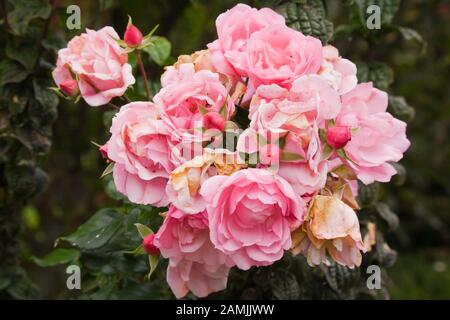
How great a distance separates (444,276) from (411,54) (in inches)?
40.8

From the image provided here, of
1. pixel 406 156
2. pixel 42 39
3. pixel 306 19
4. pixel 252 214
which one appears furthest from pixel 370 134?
pixel 406 156

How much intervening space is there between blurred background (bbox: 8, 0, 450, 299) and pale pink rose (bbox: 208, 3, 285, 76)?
1.43ft

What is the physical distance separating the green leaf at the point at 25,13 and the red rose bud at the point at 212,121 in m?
0.62


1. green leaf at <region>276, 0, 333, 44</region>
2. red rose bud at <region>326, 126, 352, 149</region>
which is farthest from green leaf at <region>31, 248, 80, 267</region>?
→ red rose bud at <region>326, 126, 352, 149</region>

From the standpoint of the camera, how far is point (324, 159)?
101cm

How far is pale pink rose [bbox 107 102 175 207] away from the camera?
1.02 meters

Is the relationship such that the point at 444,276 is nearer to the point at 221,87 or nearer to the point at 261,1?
the point at 261,1

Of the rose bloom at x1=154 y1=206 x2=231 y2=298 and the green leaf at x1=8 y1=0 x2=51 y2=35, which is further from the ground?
the green leaf at x1=8 y1=0 x2=51 y2=35

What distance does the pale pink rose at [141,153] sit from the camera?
1.02 metres

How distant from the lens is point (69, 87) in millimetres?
1165

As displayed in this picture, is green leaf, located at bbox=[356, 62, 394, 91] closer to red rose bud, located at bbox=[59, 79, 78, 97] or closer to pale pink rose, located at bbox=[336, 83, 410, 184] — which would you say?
pale pink rose, located at bbox=[336, 83, 410, 184]

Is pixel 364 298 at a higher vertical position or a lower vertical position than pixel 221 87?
lower

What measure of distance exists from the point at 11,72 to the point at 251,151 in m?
0.72

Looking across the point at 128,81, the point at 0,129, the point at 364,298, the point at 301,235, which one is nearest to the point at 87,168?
the point at 0,129
